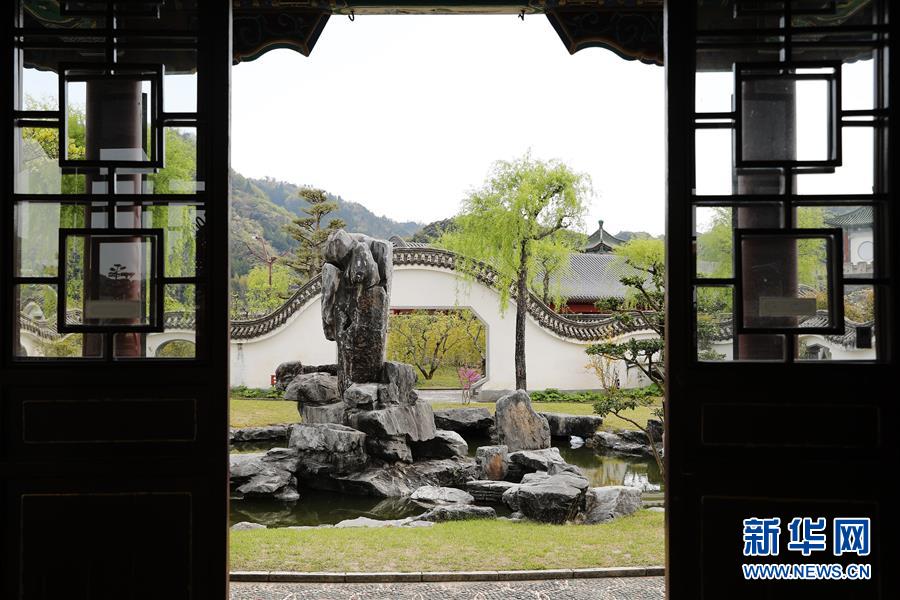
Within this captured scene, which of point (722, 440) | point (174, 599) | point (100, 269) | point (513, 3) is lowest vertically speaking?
point (174, 599)

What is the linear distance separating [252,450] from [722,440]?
8051 mm

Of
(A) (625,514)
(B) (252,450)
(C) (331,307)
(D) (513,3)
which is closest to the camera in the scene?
(D) (513,3)

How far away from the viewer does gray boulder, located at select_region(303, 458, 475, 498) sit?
6.49 meters

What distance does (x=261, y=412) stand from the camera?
1075 centimetres

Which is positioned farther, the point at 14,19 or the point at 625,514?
the point at 625,514

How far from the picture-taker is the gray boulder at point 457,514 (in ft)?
17.0

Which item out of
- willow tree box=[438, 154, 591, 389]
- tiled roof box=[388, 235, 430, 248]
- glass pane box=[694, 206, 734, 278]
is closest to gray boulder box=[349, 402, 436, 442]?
willow tree box=[438, 154, 591, 389]

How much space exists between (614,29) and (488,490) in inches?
171

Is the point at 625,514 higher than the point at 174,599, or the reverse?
the point at 174,599

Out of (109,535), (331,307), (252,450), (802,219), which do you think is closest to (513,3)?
(802,219)

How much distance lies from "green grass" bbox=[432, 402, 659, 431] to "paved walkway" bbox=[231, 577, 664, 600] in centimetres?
→ 663

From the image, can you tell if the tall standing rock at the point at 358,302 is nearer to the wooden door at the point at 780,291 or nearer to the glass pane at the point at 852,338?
the wooden door at the point at 780,291

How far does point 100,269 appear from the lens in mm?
2002

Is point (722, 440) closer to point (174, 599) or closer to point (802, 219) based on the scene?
point (802, 219)
